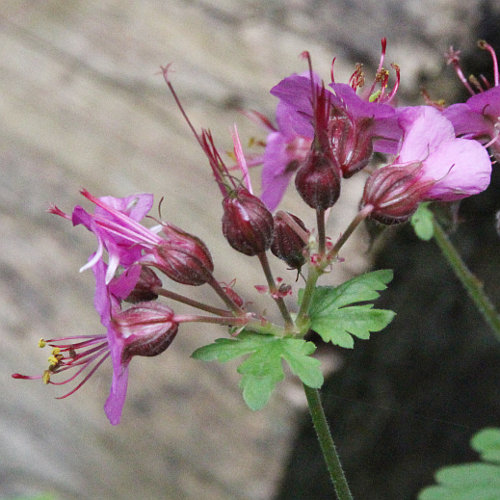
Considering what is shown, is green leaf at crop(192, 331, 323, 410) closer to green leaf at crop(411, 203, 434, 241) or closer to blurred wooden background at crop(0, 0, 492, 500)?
green leaf at crop(411, 203, 434, 241)

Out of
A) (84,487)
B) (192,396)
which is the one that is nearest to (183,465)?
(192,396)

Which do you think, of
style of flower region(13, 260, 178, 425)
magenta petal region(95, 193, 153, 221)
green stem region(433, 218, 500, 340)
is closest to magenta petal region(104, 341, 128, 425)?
style of flower region(13, 260, 178, 425)

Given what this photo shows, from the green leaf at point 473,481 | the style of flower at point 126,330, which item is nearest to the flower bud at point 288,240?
the style of flower at point 126,330

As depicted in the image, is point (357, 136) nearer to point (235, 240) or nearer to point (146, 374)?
point (235, 240)

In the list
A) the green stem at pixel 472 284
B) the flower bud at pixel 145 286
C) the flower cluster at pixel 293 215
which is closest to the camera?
the flower cluster at pixel 293 215

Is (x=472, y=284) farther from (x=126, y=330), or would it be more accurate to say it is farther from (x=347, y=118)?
(x=126, y=330)

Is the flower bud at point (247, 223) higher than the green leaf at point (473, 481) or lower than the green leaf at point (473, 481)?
higher

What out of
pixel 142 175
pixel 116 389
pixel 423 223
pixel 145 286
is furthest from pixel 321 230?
pixel 142 175

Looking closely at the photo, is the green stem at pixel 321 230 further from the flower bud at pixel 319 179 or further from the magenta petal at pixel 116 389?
the magenta petal at pixel 116 389
